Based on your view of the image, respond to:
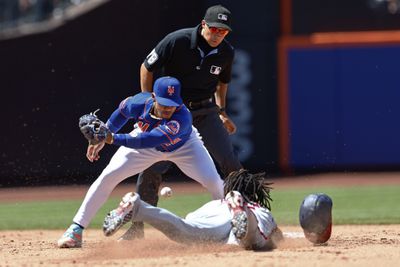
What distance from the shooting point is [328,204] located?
705 centimetres

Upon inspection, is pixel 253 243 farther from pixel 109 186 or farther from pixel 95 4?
pixel 95 4

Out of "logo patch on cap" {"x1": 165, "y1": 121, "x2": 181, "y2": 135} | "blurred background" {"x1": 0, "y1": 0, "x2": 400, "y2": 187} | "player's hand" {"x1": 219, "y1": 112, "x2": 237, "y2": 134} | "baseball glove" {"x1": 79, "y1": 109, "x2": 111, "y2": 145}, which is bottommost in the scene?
"blurred background" {"x1": 0, "y1": 0, "x2": 400, "y2": 187}

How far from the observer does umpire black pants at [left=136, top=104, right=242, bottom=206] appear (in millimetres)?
7699

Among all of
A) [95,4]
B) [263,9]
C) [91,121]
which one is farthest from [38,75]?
[91,121]

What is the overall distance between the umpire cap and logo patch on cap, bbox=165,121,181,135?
1168 mm

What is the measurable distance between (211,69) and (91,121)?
1.58 meters

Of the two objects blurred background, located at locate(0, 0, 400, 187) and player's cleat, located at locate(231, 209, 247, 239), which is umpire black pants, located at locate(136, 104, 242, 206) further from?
blurred background, located at locate(0, 0, 400, 187)

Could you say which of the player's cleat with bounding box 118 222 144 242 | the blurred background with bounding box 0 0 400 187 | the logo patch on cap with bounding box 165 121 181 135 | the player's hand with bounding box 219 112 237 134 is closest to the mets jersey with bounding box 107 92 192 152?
the logo patch on cap with bounding box 165 121 181 135

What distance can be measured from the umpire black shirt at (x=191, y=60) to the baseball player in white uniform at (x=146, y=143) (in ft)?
1.61

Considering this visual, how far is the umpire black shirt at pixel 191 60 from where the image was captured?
7598 mm

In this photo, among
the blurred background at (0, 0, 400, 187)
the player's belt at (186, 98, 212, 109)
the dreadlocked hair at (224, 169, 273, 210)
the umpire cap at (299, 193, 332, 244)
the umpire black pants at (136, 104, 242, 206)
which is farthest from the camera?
the blurred background at (0, 0, 400, 187)

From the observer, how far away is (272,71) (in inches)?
601

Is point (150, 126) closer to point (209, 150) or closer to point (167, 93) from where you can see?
point (167, 93)

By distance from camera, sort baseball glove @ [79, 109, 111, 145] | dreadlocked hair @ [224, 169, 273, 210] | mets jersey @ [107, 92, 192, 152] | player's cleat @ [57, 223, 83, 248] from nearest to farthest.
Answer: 1. baseball glove @ [79, 109, 111, 145]
2. mets jersey @ [107, 92, 192, 152]
3. dreadlocked hair @ [224, 169, 273, 210]
4. player's cleat @ [57, 223, 83, 248]
